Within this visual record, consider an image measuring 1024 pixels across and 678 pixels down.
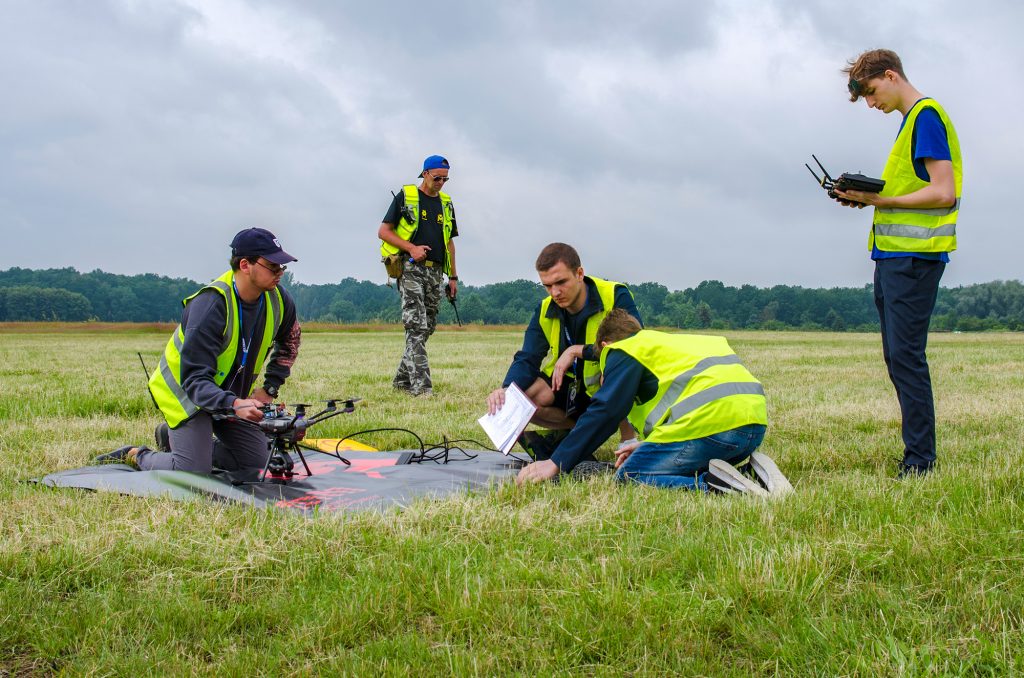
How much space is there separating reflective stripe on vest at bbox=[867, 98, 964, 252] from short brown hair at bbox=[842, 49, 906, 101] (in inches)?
11.2

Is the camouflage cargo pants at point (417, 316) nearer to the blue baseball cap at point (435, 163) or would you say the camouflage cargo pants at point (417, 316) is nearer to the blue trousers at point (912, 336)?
the blue baseball cap at point (435, 163)

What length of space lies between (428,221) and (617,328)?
531 cm

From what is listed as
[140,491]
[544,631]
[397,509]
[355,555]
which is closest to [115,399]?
[140,491]

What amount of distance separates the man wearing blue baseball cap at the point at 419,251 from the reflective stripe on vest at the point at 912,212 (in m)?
5.78

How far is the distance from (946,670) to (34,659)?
9.13 ft

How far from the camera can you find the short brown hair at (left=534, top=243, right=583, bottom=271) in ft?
18.3

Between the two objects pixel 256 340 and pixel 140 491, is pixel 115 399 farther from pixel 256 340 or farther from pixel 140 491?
pixel 140 491

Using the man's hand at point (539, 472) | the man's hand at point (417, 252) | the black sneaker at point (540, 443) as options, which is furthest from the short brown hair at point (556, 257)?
the man's hand at point (417, 252)

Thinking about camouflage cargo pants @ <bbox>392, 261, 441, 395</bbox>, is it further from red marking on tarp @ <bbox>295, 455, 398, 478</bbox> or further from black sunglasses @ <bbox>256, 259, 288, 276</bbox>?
black sunglasses @ <bbox>256, 259, 288, 276</bbox>

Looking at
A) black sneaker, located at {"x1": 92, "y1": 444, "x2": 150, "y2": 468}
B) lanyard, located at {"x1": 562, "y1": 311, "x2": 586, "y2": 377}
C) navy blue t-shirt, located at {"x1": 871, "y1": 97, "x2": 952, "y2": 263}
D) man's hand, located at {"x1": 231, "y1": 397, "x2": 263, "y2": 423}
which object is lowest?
black sneaker, located at {"x1": 92, "y1": 444, "x2": 150, "y2": 468}

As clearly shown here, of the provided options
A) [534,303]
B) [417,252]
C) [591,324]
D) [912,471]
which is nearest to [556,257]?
[591,324]

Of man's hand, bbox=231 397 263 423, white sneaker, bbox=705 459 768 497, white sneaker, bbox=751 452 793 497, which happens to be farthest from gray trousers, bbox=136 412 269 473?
white sneaker, bbox=751 452 793 497

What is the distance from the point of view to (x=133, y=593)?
2.99m

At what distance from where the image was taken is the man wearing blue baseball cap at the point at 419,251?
9.66 m
